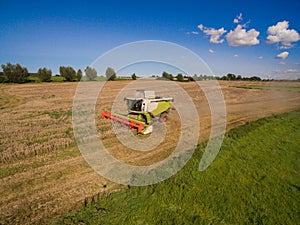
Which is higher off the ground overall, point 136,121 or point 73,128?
point 136,121

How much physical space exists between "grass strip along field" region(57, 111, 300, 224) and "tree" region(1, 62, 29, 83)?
65.7m

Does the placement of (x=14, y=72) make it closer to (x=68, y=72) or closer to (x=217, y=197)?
(x=68, y=72)

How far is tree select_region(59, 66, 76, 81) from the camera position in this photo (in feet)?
219

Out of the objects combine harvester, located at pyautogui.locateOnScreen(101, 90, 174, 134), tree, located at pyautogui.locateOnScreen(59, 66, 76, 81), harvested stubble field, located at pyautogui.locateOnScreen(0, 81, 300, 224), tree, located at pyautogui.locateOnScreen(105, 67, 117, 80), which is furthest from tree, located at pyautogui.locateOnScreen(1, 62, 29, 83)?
tree, located at pyautogui.locateOnScreen(105, 67, 117, 80)

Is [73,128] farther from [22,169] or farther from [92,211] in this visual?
[92,211]

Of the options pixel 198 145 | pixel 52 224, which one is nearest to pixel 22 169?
pixel 52 224

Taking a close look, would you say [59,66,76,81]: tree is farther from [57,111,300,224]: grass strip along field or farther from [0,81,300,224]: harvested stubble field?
[57,111,300,224]: grass strip along field

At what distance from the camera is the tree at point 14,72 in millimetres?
55719

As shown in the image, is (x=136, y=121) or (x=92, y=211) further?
(x=136, y=121)

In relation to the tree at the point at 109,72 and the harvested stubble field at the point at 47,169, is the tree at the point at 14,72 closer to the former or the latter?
the harvested stubble field at the point at 47,169

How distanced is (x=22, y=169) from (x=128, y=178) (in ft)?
12.7

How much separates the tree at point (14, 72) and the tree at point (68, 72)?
40.3ft

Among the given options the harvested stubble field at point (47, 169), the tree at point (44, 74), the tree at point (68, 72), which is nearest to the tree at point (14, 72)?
the tree at point (44, 74)

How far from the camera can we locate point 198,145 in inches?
363
